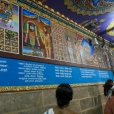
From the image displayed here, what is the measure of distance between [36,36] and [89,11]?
1.62m

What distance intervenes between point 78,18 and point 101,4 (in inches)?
25.8

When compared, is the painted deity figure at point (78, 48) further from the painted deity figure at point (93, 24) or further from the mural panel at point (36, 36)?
the mural panel at point (36, 36)

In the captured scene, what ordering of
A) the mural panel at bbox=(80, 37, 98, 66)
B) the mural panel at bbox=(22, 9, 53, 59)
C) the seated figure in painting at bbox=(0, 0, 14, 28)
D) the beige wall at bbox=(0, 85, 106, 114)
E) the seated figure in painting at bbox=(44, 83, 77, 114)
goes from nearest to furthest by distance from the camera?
1. the seated figure in painting at bbox=(44, 83, 77, 114)
2. the beige wall at bbox=(0, 85, 106, 114)
3. the seated figure in painting at bbox=(0, 0, 14, 28)
4. the mural panel at bbox=(22, 9, 53, 59)
5. the mural panel at bbox=(80, 37, 98, 66)

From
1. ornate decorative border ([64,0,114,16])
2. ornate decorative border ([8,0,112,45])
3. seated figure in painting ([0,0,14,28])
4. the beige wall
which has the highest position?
ornate decorative border ([64,0,114,16])

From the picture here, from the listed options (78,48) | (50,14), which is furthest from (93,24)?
(50,14)

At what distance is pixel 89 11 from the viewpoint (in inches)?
Result: 131

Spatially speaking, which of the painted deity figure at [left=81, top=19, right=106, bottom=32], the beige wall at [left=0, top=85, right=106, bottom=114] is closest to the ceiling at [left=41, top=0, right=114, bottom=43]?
the painted deity figure at [left=81, top=19, right=106, bottom=32]

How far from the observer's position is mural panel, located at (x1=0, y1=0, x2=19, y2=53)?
Result: 2.01 m

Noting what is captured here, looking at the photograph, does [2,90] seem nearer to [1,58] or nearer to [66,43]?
[1,58]

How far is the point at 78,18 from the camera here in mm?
3541

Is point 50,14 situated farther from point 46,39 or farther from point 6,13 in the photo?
point 6,13

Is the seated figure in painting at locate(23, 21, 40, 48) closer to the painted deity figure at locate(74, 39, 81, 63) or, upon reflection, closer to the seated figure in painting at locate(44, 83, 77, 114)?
the seated figure in painting at locate(44, 83, 77, 114)

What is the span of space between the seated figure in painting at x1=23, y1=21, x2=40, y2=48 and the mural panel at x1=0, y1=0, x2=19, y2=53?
0.58 feet

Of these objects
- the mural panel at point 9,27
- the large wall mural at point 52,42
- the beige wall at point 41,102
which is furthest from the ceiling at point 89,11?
the beige wall at point 41,102
